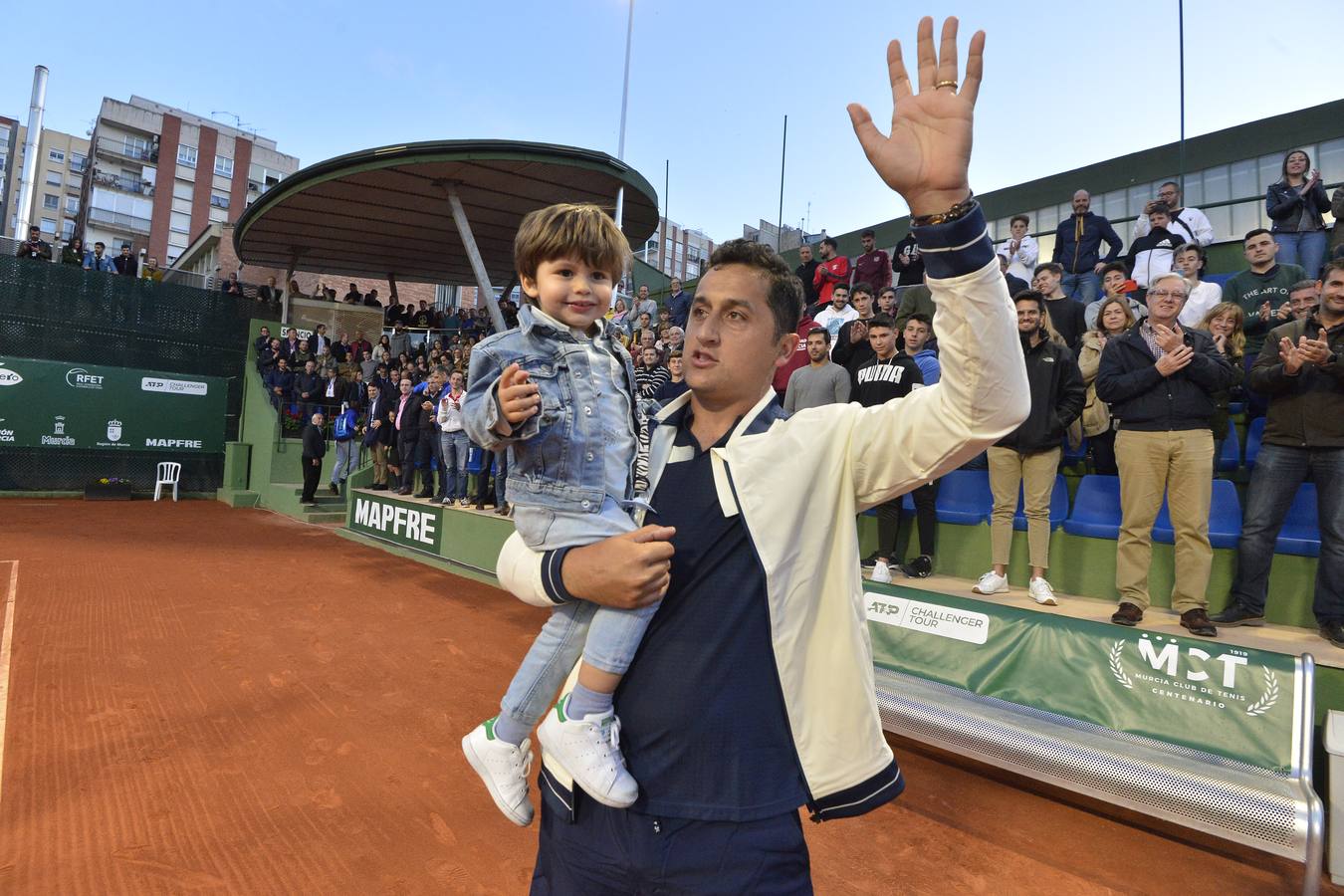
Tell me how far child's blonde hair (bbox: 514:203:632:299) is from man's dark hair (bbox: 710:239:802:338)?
455 mm

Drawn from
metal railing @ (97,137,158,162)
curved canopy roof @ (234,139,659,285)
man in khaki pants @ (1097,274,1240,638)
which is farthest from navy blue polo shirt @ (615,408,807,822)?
metal railing @ (97,137,158,162)

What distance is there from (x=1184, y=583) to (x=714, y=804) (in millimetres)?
4828

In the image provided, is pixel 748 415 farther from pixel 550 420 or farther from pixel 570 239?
pixel 570 239

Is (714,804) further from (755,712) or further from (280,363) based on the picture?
(280,363)

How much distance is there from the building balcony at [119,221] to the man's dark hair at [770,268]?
242 feet

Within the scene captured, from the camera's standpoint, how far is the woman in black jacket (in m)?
7.30

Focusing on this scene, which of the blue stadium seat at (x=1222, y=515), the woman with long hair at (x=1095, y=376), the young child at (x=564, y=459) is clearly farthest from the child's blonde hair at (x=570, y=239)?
the blue stadium seat at (x=1222, y=515)

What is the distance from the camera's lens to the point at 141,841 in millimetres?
A: 3434

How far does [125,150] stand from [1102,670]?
7638 centimetres

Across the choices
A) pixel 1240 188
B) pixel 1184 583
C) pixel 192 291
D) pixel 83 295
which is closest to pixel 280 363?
pixel 192 291

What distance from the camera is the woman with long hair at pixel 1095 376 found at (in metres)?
5.89

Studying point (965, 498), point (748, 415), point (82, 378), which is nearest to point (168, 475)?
point (82, 378)

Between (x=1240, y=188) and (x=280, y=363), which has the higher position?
(x=1240, y=188)

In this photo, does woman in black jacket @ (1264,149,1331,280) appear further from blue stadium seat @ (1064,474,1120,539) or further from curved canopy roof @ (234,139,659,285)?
curved canopy roof @ (234,139,659,285)
